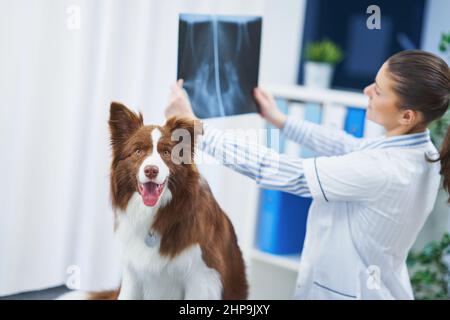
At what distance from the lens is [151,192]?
1199 mm

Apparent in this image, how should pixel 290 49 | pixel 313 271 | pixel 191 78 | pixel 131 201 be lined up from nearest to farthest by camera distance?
pixel 131 201 → pixel 191 78 → pixel 313 271 → pixel 290 49

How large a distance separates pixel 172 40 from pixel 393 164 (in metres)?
0.52

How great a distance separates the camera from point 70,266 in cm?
138

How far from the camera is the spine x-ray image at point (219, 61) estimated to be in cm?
133

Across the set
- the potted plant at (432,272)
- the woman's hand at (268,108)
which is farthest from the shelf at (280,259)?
the woman's hand at (268,108)

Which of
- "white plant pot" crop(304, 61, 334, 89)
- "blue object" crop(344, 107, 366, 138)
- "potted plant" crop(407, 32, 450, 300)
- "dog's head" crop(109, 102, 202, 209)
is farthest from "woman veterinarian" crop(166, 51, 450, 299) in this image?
"white plant pot" crop(304, 61, 334, 89)

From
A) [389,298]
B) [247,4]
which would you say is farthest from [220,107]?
[389,298]

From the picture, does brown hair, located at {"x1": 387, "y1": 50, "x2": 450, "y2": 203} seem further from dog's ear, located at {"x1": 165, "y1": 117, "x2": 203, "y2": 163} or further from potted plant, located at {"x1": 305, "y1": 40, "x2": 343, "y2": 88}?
potted plant, located at {"x1": 305, "y1": 40, "x2": 343, "y2": 88}

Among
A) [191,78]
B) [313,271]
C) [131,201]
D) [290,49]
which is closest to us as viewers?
[131,201]

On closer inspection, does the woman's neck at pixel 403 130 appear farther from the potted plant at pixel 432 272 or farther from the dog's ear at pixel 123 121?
the potted plant at pixel 432 272

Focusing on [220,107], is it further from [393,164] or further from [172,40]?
[393,164]

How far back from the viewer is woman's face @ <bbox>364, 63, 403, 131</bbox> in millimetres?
1403

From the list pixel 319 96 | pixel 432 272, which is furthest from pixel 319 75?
pixel 432 272
